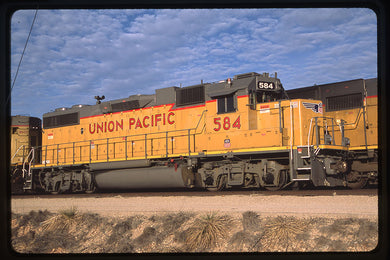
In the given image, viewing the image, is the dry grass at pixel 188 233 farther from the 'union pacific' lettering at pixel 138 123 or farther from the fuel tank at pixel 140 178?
the 'union pacific' lettering at pixel 138 123

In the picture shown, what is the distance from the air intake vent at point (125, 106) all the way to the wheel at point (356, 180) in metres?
9.21

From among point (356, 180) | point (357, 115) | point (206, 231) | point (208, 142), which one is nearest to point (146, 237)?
point (206, 231)

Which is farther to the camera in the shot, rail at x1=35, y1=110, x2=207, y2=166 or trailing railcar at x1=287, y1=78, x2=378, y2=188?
rail at x1=35, y1=110, x2=207, y2=166

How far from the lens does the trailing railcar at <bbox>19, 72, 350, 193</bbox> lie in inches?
496

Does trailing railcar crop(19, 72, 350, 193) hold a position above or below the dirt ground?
above

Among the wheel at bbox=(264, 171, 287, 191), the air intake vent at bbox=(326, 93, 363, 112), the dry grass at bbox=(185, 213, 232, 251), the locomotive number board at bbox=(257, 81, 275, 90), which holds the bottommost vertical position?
the dry grass at bbox=(185, 213, 232, 251)

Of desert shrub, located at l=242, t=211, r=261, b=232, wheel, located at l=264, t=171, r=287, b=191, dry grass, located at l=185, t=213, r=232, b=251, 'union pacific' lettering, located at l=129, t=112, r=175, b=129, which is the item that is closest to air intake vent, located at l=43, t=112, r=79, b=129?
'union pacific' lettering, located at l=129, t=112, r=175, b=129

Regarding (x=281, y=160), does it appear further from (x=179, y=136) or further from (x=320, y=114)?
(x=179, y=136)

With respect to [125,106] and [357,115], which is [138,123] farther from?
[357,115]

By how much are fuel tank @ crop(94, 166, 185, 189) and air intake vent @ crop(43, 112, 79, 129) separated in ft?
11.4

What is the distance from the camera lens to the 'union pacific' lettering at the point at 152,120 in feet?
49.0

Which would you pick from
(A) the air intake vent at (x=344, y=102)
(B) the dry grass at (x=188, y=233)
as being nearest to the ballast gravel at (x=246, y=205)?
(B) the dry grass at (x=188, y=233)

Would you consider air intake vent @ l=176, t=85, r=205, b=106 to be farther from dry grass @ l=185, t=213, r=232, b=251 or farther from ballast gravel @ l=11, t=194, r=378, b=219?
dry grass @ l=185, t=213, r=232, b=251
